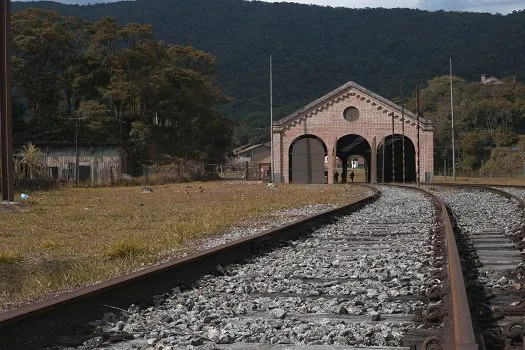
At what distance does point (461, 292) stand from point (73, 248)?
23.3 ft

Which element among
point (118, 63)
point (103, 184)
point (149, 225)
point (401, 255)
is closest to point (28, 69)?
point (118, 63)

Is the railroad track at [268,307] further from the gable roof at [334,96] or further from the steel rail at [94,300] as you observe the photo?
the gable roof at [334,96]

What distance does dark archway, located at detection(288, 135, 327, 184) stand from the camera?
2316 inches

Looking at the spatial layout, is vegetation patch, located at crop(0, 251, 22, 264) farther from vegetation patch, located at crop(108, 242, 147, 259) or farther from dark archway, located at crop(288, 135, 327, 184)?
dark archway, located at crop(288, 135, 327, 184)

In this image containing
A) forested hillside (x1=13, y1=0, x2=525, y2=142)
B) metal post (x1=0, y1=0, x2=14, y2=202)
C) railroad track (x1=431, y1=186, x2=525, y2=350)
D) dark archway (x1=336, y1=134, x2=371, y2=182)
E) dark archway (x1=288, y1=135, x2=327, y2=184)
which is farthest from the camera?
forested hillside (x1=13, y1=0, x2=525, y2=142)

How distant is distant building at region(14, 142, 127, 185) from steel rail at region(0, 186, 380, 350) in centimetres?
4983

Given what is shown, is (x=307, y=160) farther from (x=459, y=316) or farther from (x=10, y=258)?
(x=459, y=316)

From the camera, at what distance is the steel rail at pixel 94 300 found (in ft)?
12.5

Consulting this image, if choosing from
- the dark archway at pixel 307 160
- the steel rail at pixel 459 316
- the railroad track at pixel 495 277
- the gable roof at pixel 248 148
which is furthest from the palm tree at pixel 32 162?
the gable roof at pixel 248 148

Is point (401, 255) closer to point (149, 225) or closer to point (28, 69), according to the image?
point (149, 225)

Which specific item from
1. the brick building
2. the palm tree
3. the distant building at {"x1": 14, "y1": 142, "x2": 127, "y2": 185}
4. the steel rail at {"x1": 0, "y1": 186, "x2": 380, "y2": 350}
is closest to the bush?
the palm tree

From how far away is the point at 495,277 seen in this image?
6160mm

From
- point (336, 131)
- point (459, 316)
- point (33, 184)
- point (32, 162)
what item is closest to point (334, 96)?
point (336, 131)

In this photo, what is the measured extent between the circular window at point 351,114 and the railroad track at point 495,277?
47.8m
